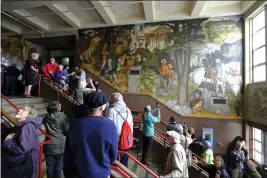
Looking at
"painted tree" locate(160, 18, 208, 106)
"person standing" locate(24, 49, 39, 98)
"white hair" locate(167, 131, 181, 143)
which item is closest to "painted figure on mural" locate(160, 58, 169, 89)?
"painted tree" locate(160, 18, 208, 106)

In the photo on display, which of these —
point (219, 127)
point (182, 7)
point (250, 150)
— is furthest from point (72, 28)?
point (250, 150)

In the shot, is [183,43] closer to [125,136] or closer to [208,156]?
[208,156]

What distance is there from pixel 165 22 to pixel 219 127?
14.0 feet

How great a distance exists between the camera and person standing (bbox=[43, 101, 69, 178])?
2166 mm

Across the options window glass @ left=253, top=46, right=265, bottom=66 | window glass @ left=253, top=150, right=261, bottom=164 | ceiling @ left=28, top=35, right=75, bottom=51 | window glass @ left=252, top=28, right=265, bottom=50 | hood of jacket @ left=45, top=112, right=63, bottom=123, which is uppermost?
ceiling @ left=28, top=35, right=75, bottom=51

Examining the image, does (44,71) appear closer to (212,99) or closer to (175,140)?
(175,140)

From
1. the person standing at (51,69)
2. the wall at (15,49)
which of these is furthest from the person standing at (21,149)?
the wall at (15,49)

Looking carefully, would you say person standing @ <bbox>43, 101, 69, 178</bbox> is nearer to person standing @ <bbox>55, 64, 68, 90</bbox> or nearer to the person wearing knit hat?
the person wearing knit hat

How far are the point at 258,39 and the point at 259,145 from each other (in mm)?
3466

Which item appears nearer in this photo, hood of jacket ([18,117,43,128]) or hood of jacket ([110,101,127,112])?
hood of jacket ([18,117,43,128])

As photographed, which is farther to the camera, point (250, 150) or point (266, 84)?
point (250, 150)

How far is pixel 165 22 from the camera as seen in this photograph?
6773 mm

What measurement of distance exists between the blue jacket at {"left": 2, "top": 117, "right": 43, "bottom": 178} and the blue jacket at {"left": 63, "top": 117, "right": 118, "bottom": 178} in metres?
0.57

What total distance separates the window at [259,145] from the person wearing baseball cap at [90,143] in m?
6.03
